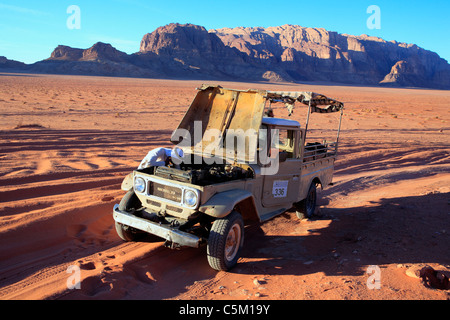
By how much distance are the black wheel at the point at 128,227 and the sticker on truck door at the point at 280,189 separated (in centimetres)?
240

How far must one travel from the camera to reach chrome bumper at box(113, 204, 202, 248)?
4859mm

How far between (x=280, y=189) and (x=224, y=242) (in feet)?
7.08

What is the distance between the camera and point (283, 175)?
6.83 metres

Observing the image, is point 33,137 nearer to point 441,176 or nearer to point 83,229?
point 83,229

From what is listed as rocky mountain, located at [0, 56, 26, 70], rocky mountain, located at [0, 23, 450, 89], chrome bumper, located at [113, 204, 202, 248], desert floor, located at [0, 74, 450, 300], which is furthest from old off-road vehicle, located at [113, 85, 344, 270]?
rocky mountain, located at [0, 56, 26, 70]


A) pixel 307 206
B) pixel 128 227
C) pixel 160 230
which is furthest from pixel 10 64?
pixel 160 230

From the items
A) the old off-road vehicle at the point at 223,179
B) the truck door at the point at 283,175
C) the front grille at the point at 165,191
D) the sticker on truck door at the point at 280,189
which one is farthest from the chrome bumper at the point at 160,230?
the sticker on truck door at the point at 280,189

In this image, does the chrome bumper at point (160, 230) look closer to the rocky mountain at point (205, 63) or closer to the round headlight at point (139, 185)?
the round headlight at point (139, 185)

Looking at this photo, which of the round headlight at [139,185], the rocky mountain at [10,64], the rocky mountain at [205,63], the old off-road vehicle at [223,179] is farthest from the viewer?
the rocky mountain at [205,63]

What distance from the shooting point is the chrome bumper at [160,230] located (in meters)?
4.86

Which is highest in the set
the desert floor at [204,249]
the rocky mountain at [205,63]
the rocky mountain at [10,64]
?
the rocky mountain at [205,63]

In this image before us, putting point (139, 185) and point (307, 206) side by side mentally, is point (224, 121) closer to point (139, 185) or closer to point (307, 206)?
point (139, 185)

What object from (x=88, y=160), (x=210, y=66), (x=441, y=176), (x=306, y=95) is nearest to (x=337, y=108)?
(x=306, y=95)

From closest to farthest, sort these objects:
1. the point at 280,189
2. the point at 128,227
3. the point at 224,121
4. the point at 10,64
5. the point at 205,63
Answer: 1. the point at 128,227
2. the point at 280,189
3. the point at 224,121
4. the point at 10,64
5. the point at 205,63
